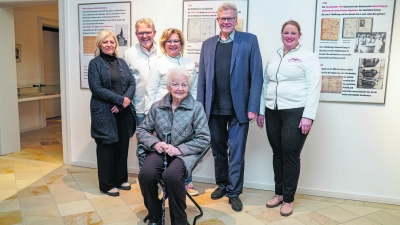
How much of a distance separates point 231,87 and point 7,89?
10.7 ft

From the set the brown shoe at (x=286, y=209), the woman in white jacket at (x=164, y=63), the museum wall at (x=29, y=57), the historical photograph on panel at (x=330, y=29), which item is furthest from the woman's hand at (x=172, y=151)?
the museum wall at (x=29, y=57)

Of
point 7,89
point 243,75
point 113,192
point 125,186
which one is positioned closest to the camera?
point 243,75

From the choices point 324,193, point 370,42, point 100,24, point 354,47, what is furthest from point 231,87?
point 100,24

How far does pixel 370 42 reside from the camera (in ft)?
9.50

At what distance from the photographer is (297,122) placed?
2.58 m

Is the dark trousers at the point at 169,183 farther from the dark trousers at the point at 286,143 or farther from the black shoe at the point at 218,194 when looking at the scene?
the dark trousers at the point at 286,143

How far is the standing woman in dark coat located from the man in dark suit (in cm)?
69

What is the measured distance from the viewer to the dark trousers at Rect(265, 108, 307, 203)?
2.59 metres

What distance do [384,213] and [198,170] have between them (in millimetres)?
1729

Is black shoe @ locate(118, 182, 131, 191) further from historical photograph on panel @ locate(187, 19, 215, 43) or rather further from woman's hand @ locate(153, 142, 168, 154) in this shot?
historical photograph on panel @ locate(187, 19, 215, 43)

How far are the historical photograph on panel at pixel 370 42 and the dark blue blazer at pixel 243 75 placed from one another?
3.05 ft

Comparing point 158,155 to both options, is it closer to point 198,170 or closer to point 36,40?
point 198,170

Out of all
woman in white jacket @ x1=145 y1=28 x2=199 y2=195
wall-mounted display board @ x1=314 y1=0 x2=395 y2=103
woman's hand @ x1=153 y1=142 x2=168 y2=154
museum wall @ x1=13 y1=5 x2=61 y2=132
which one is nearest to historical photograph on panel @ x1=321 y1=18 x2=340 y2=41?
wall-mounted display board @ x1=314 y1=0 x2=395 y2=103

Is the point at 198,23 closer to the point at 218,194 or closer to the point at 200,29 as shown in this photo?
the point at 200,29
